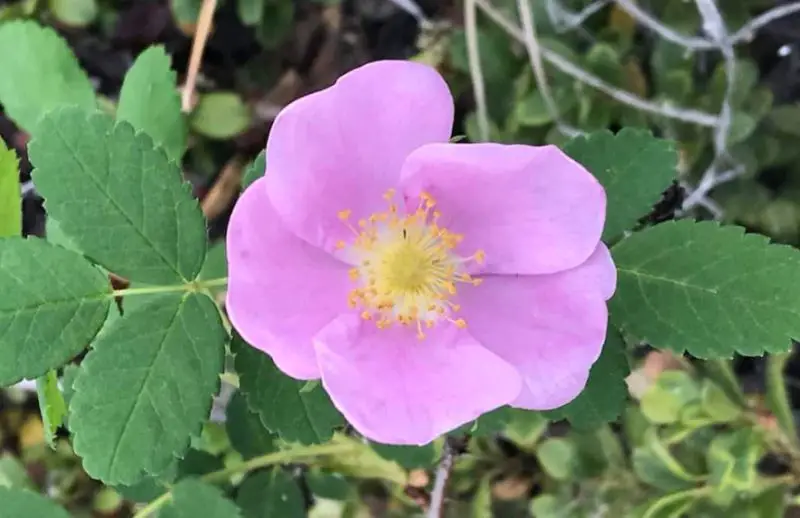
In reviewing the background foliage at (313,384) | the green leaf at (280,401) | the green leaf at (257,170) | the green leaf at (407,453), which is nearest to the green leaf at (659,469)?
the background foliage at (313,384)

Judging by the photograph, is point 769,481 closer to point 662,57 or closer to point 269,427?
point 662,57

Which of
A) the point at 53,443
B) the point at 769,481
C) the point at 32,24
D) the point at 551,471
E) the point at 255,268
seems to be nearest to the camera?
the point at 255,268

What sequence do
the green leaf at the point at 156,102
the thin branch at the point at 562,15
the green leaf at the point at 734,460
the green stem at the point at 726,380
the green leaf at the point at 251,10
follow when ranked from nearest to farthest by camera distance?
the green leaf at the point at 156,102 < the green leaf at the point at 734,460 < the green stem at the point at 726,380 < the thin branch at the point at 562,15 < the green leaf at the point at 251,10

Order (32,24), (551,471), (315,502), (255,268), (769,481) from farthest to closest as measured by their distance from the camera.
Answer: (315,502) < (551,471) < (769,481) < (32,24) < (255,268)

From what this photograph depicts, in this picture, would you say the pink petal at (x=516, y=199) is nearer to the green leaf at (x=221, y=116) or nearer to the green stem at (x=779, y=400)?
the green stem at (x=779, y=400)

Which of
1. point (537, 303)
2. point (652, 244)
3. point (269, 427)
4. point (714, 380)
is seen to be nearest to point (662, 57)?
point (714, 380)
